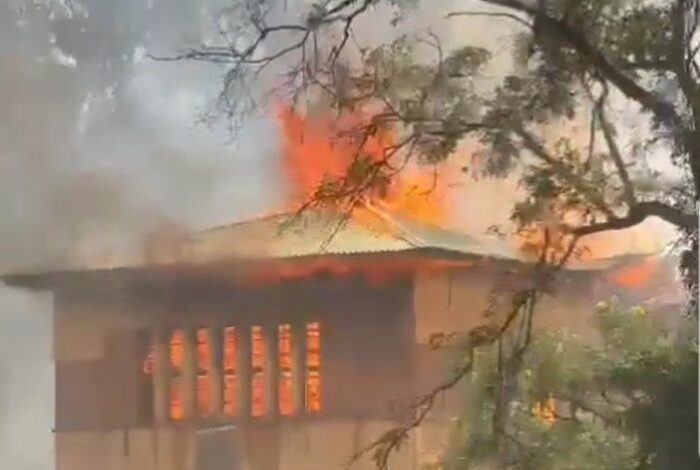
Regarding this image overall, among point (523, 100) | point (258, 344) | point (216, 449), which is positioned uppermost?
point (523, 100)

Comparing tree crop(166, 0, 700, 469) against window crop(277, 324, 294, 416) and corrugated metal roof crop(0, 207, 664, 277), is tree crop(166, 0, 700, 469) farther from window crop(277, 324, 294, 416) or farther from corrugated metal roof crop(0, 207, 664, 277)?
window crop(277, 324, 294, 416)

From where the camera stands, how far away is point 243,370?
117 cm

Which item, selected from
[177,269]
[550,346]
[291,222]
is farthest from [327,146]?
[550,346]

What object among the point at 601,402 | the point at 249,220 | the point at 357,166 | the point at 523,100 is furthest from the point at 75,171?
the point at 601,402

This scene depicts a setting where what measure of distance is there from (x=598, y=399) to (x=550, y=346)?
2.9 inches

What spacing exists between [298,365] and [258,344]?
0.05 metres

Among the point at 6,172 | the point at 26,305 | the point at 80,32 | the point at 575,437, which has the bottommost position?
the point at 575,437

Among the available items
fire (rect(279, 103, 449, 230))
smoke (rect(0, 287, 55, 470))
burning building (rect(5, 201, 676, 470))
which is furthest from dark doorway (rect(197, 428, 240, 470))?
fire (rect(279, 103, 449, 230))

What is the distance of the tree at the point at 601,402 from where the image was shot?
118cm

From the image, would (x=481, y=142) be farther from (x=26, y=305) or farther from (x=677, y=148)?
(x=26, y=305)

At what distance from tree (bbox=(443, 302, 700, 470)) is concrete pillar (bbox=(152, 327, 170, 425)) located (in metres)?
0.29

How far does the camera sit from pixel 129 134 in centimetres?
117

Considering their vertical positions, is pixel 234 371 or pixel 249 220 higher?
pixel 249 220

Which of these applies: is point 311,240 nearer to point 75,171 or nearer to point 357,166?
point 357,166
